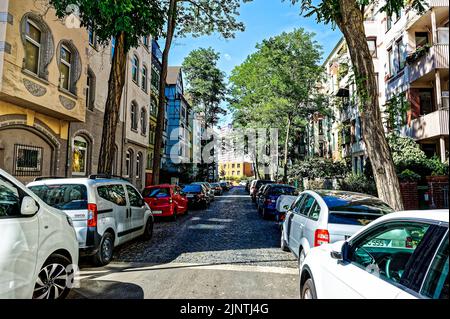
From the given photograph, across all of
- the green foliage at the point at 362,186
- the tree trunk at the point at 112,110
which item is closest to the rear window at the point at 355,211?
the tree trunk at the point at 112,110

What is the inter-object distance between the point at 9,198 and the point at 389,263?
433 centimetres

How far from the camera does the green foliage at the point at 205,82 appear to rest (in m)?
46.5

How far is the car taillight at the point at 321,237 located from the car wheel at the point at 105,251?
421 cm

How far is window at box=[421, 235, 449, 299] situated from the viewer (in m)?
1.89

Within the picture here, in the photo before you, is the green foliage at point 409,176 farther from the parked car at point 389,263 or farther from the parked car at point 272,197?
the parked car at point 389,263

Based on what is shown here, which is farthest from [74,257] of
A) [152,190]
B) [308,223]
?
[152,190]

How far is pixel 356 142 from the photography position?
2564 cm

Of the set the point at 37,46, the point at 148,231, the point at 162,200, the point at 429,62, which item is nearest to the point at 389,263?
the point at 148,231

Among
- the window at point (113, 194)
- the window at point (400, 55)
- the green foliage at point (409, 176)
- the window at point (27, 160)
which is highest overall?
the window at point (400, 55)

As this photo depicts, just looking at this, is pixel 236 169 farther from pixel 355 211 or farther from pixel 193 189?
pixel 355 211

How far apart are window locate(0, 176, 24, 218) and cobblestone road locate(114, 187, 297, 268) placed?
11.3 ft

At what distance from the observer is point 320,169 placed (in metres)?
27.4

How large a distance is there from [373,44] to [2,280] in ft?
89.7

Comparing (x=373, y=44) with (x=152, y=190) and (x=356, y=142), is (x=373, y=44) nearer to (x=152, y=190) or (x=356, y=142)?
(x=356, y=142)
